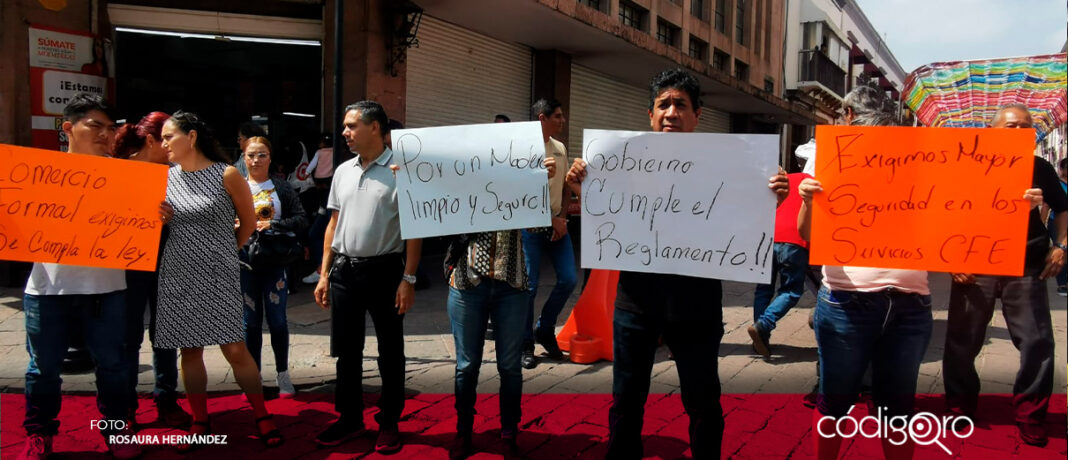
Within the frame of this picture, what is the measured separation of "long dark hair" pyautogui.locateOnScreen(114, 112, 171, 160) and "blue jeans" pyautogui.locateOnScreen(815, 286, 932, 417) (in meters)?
3.52

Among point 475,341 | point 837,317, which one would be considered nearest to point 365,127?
point 475,341

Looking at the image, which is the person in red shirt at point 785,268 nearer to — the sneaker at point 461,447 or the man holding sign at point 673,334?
the man holding sign at point 673,334

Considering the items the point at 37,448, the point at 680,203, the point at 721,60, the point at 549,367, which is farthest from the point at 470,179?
the point at 721,60

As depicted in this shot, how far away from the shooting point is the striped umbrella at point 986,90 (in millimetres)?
3240

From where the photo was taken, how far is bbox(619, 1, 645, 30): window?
1462 cm

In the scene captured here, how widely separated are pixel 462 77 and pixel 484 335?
24.4ft

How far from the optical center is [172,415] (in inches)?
145

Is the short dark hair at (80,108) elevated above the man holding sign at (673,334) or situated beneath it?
elevated above

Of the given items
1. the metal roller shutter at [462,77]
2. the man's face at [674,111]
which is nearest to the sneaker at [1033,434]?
the man's face at [674,111]

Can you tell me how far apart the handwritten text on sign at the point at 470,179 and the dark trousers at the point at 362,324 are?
1.35ft

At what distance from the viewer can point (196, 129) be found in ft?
11.0

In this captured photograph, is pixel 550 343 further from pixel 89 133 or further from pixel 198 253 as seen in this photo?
pixel 89 133

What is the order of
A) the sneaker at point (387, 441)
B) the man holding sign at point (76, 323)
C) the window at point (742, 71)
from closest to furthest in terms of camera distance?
the man holding sign at point (76, 323) < the sneaker at point (387, 441) < the window at point (742, 71)

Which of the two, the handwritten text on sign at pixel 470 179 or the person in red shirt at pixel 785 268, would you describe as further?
the person in red shirt at pixel 785 268
